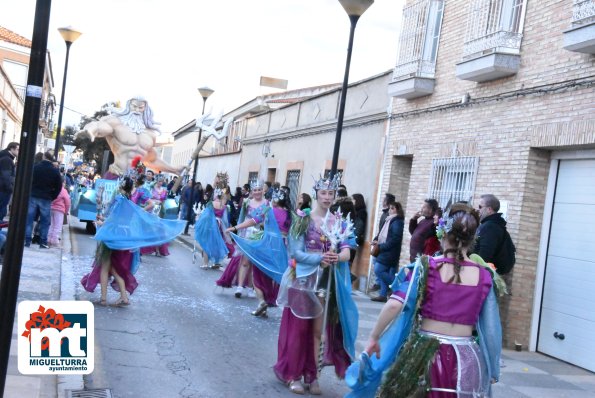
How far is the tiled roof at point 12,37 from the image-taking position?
60781 millimetres

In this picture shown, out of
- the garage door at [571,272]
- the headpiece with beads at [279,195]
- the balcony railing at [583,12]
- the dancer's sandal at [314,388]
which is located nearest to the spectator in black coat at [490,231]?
the garage door at [571,272]

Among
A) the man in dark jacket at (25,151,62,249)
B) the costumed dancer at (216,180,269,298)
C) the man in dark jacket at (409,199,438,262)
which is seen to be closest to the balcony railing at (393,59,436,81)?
the man in dark jacket at (409,199,438,262)

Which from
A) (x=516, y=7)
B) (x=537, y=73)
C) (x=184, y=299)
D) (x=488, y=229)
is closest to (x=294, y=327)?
(x=488, y=229)

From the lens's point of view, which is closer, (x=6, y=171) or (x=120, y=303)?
(x=120, y=303)

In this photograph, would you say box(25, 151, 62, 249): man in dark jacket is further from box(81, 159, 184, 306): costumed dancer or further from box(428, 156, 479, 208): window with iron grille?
box(428, 156, 479, 208): window with iron grille

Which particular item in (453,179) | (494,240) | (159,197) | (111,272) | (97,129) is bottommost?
(111,272)

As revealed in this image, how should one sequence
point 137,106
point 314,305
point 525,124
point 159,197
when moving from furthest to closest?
1. point 137,106
2. point 159,197
3. point 525,124
4. point 314,305

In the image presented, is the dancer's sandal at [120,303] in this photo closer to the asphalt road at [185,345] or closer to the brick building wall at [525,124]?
the asphalt road at [185,345]

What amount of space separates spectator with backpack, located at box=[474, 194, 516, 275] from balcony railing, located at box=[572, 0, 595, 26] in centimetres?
241

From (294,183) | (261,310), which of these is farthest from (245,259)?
(294,183)

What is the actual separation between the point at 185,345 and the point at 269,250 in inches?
120

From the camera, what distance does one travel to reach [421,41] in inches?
577

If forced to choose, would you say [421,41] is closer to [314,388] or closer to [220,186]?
[220,186]
